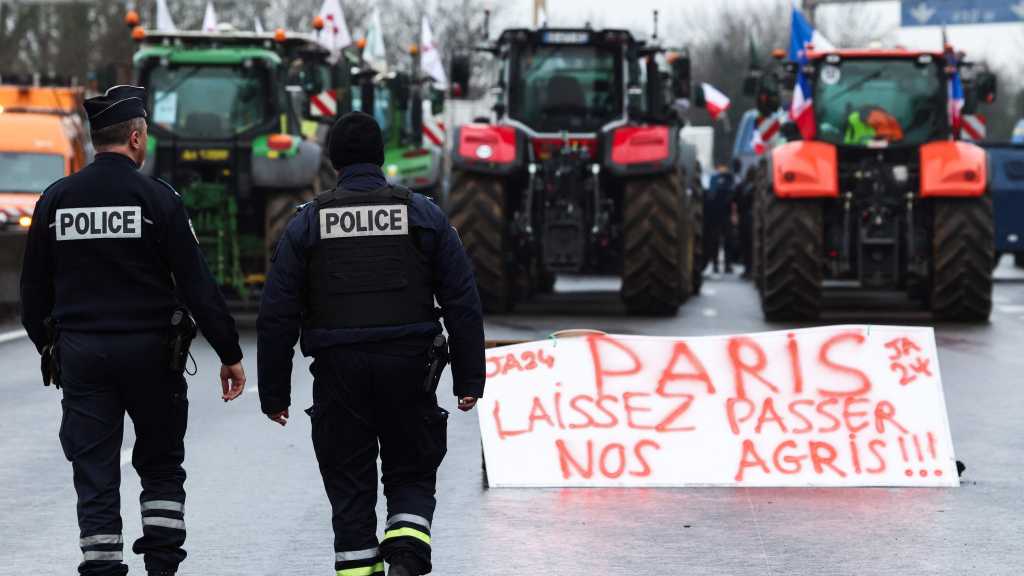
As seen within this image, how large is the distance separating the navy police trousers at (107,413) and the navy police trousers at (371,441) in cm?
56

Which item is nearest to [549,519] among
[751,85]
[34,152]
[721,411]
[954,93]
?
[721,411]

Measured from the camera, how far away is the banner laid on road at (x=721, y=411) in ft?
32.0

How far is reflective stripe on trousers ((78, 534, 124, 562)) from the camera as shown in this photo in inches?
272

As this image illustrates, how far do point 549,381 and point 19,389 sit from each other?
18.5ft

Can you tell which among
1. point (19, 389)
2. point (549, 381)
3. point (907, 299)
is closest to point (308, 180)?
point (19, 389)

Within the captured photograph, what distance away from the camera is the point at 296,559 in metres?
8.01

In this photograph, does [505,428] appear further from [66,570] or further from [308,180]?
[308,180]

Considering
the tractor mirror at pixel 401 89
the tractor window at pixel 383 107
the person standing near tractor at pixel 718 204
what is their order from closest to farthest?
the tractor mirror at pixel 401 89, the tractor window at pixel 383 107, the person standing near tractor at pixel 718 204

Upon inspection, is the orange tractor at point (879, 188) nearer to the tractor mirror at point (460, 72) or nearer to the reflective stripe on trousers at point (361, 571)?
the tractor mirror at point (460, 72)

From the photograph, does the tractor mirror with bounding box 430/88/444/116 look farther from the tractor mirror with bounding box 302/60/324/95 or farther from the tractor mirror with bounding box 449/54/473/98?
the tractor mirror with bounding box 302/60/324/95

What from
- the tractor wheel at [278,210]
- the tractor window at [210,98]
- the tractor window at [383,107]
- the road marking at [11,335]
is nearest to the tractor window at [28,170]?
the tractor window at [210,98]

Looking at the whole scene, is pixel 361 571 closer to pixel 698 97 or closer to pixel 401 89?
pixel 698 97

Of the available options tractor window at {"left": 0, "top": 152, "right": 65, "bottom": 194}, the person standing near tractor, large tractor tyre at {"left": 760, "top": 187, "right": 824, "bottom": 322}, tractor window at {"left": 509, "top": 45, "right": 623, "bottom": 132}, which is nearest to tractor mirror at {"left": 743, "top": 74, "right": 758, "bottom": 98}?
tractor window at {"left": 509, "top": 45, "right": 623, "bottom": 132}

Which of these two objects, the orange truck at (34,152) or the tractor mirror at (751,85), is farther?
the orange truck at (34,152)
